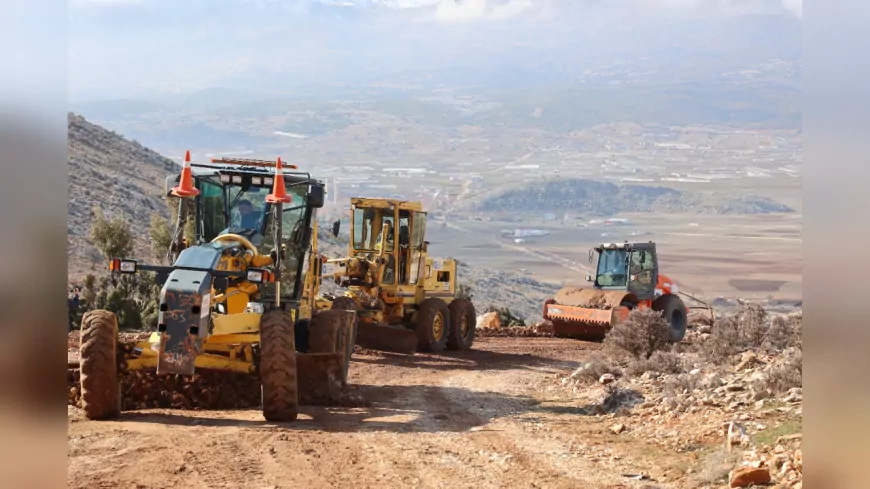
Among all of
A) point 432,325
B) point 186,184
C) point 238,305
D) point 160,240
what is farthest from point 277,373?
point 160,240

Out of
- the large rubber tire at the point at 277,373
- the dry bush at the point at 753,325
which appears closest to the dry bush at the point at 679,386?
the dry bush at the point at 753,325

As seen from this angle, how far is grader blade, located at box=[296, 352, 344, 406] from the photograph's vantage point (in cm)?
1395

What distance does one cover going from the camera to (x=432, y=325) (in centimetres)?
2366

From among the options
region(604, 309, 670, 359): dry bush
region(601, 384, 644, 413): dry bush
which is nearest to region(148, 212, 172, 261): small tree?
region(604, 309, 670, 359): dry bush

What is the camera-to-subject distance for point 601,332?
28688 millimetres

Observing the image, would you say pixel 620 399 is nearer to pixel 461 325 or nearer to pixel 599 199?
pixel 461 325

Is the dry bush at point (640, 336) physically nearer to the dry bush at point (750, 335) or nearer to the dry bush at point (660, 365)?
the dry bush at point (750, 335)

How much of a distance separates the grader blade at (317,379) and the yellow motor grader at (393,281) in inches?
323

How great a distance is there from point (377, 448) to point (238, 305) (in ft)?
12.5

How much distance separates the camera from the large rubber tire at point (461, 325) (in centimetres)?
2472
